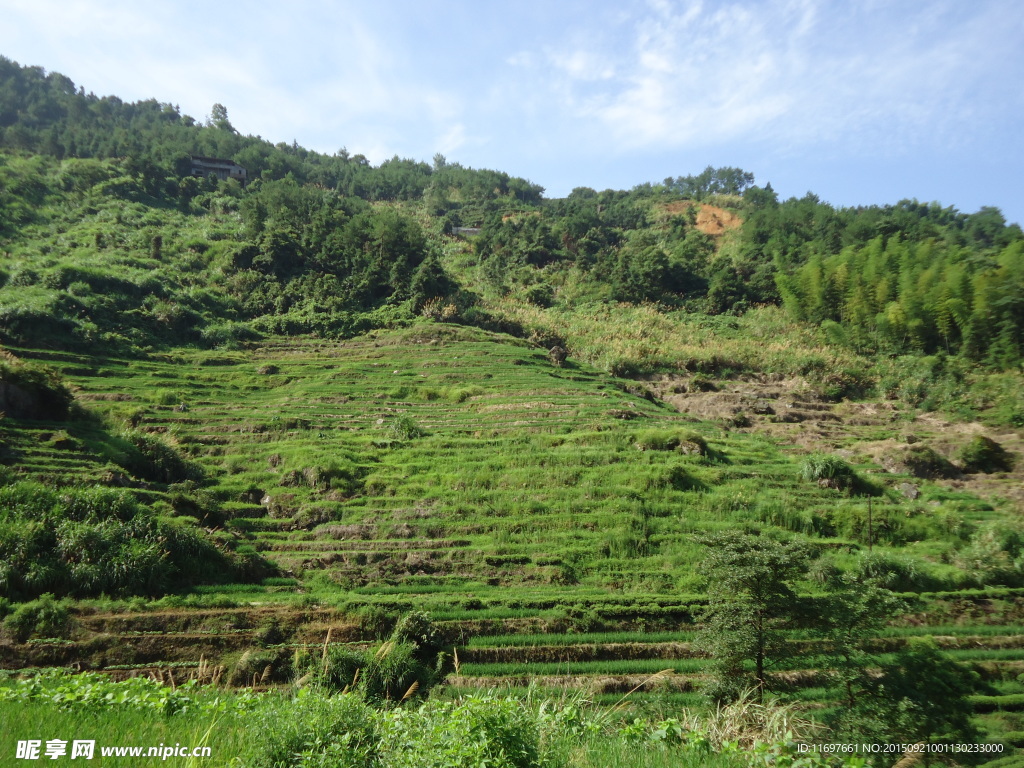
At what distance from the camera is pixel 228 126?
114 metres

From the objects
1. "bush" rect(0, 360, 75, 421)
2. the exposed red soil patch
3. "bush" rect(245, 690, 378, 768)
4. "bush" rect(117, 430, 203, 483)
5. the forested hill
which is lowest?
"bush" rect(117, 430, 203, 483)

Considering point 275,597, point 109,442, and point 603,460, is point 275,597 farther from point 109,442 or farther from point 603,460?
point 603,460

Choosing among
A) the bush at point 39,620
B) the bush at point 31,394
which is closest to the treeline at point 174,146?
the bush at point 31,394

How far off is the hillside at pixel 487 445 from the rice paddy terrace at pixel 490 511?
0.44ft

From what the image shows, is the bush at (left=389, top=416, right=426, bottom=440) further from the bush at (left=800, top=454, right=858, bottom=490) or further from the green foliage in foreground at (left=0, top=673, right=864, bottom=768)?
the green foliage in foreground at (left=0, top=673, right=864, bottom=768)

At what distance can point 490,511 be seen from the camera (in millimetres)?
23594

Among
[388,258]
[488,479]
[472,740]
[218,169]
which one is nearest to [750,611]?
[472,740]

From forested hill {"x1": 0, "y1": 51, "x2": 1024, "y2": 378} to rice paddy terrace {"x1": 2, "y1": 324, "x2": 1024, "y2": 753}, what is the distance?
9.80 meters

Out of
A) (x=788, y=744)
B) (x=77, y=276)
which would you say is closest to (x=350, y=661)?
(x=788, y=744)

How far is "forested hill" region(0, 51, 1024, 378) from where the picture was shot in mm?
39375

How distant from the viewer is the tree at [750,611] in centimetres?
1285

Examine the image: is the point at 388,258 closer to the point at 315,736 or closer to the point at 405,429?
the point at 405,429

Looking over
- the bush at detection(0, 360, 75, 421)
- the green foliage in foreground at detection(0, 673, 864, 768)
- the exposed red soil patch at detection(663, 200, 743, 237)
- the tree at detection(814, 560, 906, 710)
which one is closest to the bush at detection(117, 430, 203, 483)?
the bush at detection(0, 360, 75, 421)

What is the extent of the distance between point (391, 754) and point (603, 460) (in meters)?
21.1
